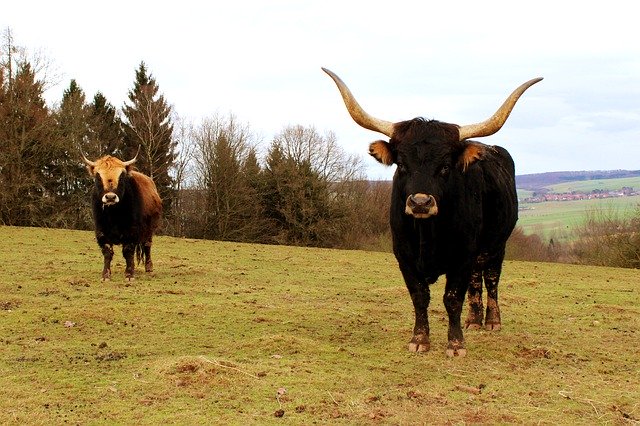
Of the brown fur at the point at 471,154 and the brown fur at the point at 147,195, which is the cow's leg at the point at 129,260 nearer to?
the brown fur at the point at 147,195

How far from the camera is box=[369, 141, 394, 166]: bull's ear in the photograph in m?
7.38

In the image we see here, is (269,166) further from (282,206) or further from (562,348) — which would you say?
(562,348)

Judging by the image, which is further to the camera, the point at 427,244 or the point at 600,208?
the point at 600,208

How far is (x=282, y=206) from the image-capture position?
47.6 m

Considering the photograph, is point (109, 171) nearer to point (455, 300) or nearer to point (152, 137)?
point (455, 300)

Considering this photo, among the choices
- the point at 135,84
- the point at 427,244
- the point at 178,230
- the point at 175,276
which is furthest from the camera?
the point at 135,84

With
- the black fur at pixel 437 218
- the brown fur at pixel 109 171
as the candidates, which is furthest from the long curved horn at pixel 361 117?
the brown fur at pixel 109 171

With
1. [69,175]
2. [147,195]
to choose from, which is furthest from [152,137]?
[147,195]

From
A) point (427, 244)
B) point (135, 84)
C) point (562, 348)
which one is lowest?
point (562, 348)

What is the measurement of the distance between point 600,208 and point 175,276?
34806 mm

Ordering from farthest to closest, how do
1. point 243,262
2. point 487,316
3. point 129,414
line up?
point 243,262, point 487,316, point 129,414

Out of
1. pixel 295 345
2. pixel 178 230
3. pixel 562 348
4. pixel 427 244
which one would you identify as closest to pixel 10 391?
pixel 295 345

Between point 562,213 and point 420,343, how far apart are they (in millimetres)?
66122

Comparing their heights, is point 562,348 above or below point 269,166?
below
